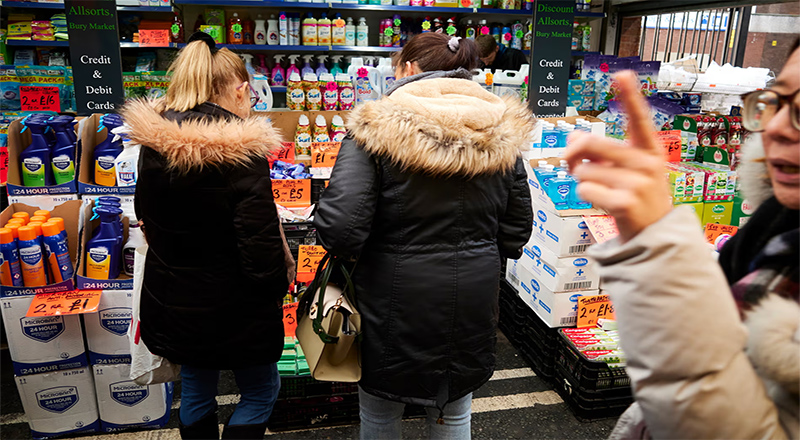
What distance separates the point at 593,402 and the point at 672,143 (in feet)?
5.88

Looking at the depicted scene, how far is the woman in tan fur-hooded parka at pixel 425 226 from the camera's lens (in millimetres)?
1623

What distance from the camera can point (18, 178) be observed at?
264 cm

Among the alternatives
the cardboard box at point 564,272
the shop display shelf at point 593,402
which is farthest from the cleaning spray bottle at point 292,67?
the shop display shelf at point 593,402

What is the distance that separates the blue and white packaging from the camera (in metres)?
2.43

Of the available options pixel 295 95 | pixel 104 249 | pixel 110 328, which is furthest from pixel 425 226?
pixel 295 95

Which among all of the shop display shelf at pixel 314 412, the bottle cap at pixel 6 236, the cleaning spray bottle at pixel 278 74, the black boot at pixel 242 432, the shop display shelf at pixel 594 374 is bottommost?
the shop display shelf at pixel 314 412

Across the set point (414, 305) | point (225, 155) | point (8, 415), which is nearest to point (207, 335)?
point (225, 155)

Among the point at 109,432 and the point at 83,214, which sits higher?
the point at 83,214

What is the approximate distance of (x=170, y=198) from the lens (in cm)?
177

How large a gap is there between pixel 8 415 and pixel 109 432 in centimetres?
57

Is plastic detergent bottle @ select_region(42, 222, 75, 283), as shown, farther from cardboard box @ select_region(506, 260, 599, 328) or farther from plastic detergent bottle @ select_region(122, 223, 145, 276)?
cardboard box @ select_region(506, 260, 599, 328)

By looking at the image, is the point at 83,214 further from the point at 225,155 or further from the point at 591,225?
the point at 591,225

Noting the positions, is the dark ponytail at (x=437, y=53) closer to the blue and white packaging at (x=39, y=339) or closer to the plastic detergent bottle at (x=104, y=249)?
the plastic detergent bottle at (x=104, y=249)

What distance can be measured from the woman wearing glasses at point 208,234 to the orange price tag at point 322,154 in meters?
1.26
